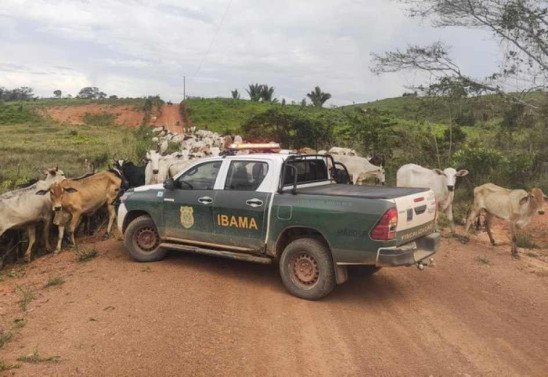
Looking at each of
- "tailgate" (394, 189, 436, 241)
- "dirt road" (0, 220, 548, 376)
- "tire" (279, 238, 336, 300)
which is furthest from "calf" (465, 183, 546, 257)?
"tire" (279, 238, 336, 300)

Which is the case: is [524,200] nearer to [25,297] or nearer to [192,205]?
[192,205]

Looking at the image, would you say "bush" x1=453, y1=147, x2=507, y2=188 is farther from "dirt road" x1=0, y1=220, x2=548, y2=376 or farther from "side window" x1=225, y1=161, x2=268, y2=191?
"side window" x1=225, y1=161, x2=268, y2=191

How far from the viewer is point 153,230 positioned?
8430 mm

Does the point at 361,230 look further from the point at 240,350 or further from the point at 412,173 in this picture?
the point at 412,173

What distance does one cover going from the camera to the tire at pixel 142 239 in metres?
8.41

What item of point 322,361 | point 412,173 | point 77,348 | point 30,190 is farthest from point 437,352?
point 30,190

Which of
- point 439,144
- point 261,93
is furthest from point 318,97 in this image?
point 439,144

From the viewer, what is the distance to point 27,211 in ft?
32.5

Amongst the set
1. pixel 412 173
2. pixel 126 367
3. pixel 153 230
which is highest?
pixel 412 173

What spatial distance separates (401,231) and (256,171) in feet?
7.28

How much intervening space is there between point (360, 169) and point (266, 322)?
29.9ft

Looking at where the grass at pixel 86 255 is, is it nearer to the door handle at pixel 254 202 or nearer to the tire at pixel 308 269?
the door handle at pixel 254 202

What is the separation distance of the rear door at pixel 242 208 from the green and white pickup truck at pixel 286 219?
0.01 metres

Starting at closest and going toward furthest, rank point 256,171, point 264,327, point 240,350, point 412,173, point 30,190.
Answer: point 240,350 → point 264,327 → point 256,171 → point 30,190 → point 412,173
